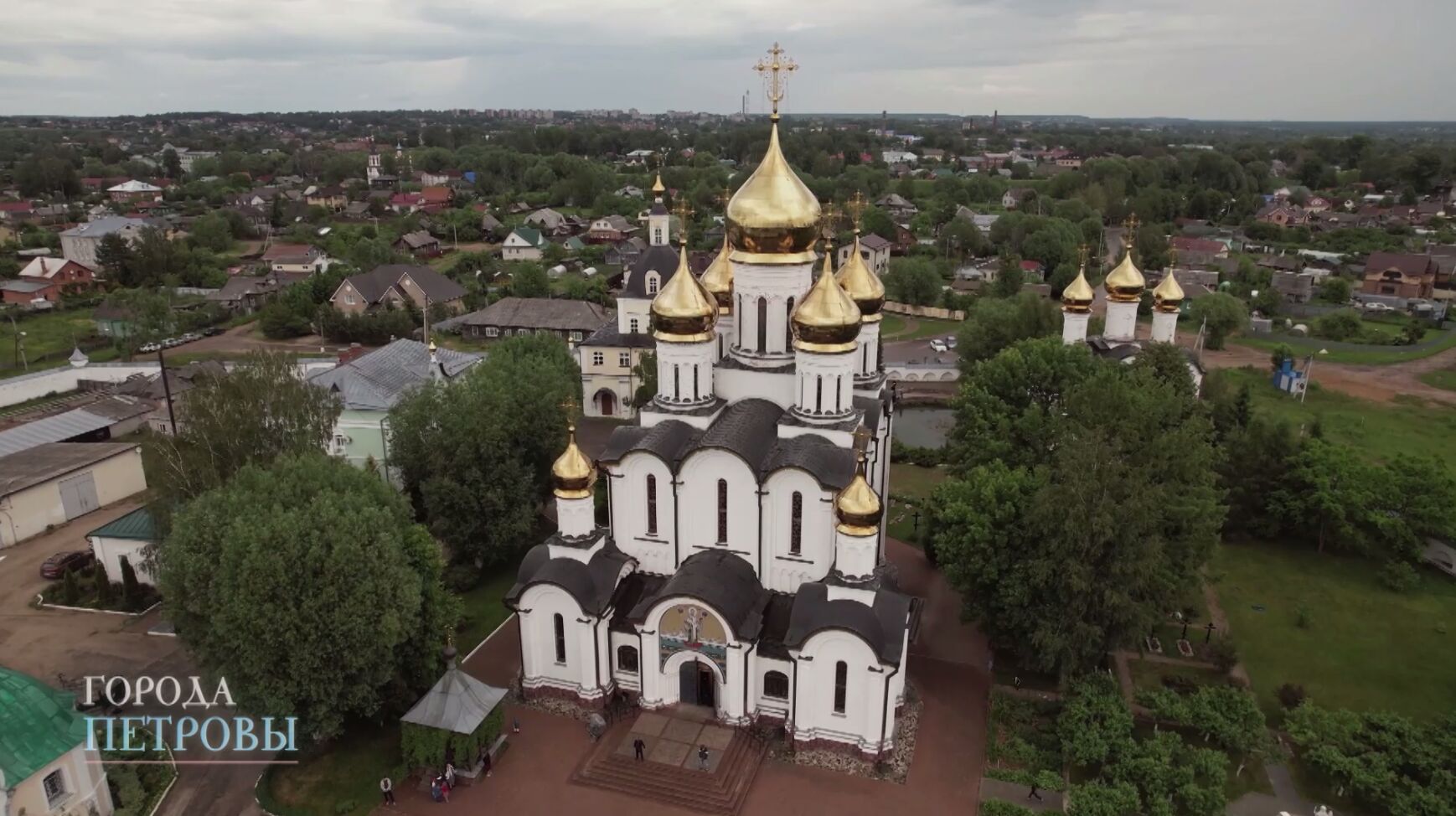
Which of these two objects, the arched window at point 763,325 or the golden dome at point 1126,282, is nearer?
the arched window at point 763,325

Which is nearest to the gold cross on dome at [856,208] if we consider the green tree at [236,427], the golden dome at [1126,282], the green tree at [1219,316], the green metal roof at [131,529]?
the golden dome at [1126,282]

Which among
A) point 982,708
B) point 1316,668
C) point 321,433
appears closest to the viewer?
point 982,708

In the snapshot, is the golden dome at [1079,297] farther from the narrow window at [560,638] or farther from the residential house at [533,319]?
the residential house at [533,319]

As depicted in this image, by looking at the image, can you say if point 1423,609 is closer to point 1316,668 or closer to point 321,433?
point 1316,668

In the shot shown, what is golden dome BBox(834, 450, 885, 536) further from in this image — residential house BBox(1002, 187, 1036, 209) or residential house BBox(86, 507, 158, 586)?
residential house BBox(1002, 187, 1036, 209)

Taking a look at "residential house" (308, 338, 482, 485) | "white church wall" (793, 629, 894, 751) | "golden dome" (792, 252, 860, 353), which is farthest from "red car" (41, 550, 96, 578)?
"golden dome" (792, 252, 860, 353)

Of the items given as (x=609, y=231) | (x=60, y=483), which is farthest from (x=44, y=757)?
(x=609, y=231)

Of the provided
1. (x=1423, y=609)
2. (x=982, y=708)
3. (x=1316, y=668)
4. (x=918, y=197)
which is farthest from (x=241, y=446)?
(x=918, y=197)

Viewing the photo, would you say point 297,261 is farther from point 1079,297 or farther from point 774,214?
point 774,214
